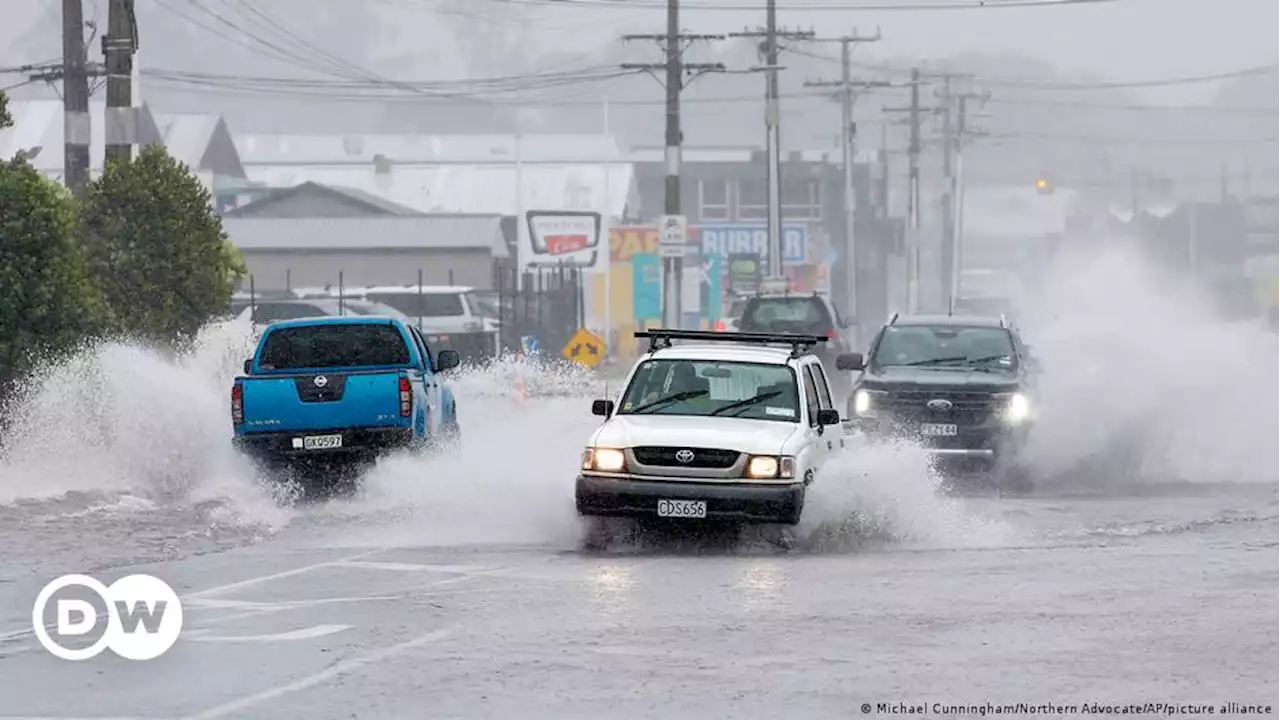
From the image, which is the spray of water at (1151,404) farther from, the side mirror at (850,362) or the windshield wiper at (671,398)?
the windshield wiper at (671,398)

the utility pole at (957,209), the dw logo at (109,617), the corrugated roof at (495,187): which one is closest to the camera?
the dw logo at (109,617)

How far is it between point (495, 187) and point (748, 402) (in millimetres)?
93213

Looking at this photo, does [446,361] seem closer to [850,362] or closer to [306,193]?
[850,362]

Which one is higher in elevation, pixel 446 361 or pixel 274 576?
pixel 446 361

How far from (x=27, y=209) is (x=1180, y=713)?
58.0 ft

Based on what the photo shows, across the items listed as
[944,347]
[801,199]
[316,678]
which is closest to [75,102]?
[944,347]

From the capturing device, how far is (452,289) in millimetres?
50375

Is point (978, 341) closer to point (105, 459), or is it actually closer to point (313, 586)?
point (105, 459)

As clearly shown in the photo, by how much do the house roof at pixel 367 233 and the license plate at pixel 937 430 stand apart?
54.4m

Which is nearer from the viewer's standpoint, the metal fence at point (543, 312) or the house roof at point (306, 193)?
the metal fence at point (543, 312)

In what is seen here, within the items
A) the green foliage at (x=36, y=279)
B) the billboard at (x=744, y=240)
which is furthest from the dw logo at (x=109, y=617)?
the billboard at (x=744, y=240)

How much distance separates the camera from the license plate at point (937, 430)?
25172mm

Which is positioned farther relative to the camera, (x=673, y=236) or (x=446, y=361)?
(x=673, y=236)

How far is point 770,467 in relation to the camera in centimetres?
1720
